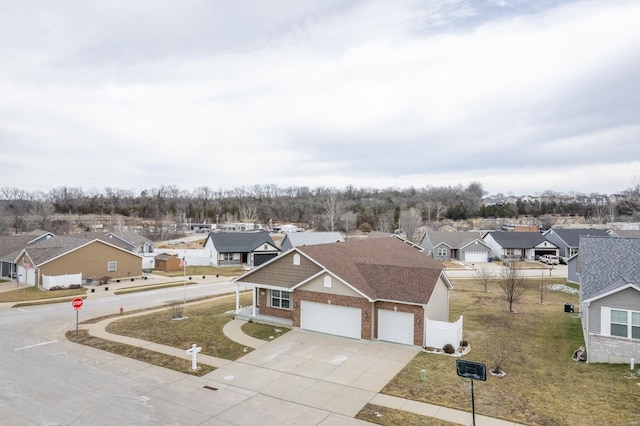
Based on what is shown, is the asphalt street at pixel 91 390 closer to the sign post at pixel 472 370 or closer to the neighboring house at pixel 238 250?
the sign post at pixel 472 370

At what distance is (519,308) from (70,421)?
2893 centimetres

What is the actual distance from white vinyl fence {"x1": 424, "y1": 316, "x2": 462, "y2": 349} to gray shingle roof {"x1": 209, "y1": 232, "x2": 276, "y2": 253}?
135 feet

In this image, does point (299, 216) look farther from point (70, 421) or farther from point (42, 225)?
point (70, 421)

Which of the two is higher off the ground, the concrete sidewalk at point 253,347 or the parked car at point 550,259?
the concrete sidewalk at point 253,347

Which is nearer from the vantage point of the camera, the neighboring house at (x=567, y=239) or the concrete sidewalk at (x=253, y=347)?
the concrete sidewalk at (x=253, y=347)

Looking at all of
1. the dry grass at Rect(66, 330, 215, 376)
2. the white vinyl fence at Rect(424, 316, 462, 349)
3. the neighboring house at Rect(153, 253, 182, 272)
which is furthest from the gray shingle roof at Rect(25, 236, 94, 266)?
the white vinyl fence at Rect(424, 316, 462, 349)

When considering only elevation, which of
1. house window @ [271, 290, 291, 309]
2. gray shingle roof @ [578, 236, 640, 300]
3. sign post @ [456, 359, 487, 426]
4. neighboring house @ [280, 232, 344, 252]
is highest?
gray shingle roof @ [578, 236, 640, 300]

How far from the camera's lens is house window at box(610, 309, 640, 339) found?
1806 centimetres

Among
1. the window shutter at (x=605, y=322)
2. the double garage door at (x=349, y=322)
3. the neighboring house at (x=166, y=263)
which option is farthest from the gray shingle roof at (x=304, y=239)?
the window shutter at (x=605, y=322)

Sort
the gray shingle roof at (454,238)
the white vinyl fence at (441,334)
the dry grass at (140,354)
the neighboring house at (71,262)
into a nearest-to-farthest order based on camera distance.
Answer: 1. the dry grass at (140,354)
2. the white vinyl fence at (441,334)
3. the neighboring house at (71,262)
4. the gray shingle roof at (454,238)

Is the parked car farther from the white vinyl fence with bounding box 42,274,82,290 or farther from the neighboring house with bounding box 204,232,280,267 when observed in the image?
the white vinyl fence with bounding box 42,274,82,290

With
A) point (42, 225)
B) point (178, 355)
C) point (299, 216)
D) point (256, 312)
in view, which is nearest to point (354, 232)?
point (299, 216)

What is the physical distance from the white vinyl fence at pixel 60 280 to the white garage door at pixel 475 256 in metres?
57.3

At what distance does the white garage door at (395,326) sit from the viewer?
818 inches
